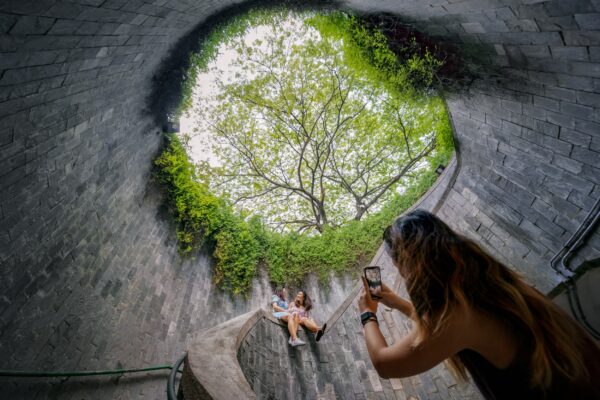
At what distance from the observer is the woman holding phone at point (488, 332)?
1086 millimetres

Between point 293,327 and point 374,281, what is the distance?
4.05 meters

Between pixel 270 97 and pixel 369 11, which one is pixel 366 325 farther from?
pixel 270 97

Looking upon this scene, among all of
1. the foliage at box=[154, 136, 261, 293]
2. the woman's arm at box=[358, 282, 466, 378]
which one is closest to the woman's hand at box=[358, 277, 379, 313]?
the woman's arm at box=[358, 282, 466, 378]

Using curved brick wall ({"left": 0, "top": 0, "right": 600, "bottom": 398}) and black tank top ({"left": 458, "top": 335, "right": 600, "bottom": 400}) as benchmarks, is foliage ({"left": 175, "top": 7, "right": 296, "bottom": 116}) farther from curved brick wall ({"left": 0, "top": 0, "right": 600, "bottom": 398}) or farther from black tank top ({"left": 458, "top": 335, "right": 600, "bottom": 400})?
black tank top ({"left": 458, "top": 335, "right": 600, "bottom": 400})

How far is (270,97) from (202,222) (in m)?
6.83

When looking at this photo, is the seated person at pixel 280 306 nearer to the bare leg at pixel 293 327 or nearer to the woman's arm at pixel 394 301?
the bare leg at pixel 293 327

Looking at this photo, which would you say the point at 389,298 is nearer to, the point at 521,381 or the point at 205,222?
the point at 521,381

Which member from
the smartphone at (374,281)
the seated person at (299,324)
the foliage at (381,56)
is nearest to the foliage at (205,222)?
the seated person at (299,324)

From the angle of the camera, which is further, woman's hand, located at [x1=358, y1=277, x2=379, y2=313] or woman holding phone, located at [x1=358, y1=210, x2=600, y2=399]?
woman's hand, located at [x1=358, y1=277, x2=379, y2=313]

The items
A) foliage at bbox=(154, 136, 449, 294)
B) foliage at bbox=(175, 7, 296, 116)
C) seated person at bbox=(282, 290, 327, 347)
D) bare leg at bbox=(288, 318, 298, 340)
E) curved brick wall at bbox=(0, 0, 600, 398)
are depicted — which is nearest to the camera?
curved brick wall at bbox=(0, 0, 600, 398)

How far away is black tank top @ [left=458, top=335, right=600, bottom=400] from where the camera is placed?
1.05m

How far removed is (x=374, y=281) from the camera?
2049 mm

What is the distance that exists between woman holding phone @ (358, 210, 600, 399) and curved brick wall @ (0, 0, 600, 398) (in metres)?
2.50

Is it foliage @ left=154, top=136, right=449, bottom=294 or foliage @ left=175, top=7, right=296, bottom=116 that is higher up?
foliage @ left=175, top=7, right=296, bottom=116
